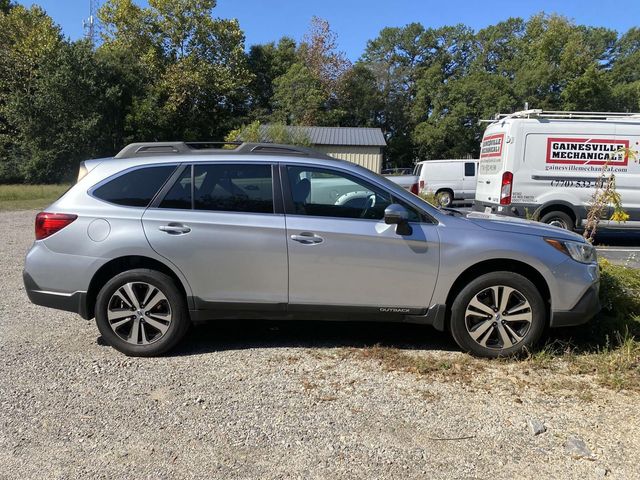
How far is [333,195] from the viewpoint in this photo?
4422 millimetres

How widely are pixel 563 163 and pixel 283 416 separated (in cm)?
861

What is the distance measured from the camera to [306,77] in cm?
4041

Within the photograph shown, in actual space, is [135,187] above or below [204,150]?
below

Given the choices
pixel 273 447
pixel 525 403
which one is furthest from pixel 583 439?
pixel 273 447

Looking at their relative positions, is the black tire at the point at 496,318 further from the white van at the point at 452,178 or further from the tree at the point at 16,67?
the tree at the point at 16,67

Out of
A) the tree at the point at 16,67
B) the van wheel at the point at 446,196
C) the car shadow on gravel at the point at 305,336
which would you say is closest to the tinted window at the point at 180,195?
the car shadow on gravel at the point at 305,336

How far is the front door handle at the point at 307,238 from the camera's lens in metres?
4.19

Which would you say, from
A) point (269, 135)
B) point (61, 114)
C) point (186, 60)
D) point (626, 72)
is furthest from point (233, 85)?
point (626, 72)

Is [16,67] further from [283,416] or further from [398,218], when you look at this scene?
[283,416]

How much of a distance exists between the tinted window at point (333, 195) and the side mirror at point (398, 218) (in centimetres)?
14

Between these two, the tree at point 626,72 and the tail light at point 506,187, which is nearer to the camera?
the tail light at point 506,187

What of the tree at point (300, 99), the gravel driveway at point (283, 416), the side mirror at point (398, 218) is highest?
the tree at point (300, 99)

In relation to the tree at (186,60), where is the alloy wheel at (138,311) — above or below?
below

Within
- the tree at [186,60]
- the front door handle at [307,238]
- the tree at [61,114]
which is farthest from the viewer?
the tree at [186,60]
